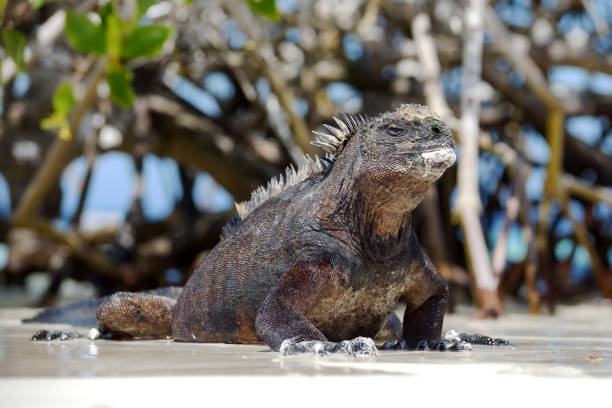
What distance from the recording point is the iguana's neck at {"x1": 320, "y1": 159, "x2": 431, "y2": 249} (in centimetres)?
325

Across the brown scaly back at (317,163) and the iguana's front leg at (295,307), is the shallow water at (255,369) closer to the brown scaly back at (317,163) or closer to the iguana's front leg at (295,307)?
the iguana's front leg at (295,307)

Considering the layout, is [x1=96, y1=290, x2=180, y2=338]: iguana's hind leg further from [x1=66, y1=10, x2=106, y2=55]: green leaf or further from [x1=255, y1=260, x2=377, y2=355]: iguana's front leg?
[x1=66, y1=10, x2=106, y2=55]: green leaf

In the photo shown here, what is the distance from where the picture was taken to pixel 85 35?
2746 millimetres

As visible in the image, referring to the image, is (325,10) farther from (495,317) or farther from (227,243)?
(227,243)

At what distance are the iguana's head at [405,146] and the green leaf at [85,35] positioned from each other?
3.85 ft

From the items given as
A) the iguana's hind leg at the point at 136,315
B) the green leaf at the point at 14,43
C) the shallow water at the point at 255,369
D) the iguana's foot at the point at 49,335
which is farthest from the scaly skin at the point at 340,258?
the green leaf at the point at 14,43

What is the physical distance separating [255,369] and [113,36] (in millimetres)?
1316

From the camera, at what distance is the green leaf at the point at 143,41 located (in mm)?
2818

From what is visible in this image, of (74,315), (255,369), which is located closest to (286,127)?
(74,315)

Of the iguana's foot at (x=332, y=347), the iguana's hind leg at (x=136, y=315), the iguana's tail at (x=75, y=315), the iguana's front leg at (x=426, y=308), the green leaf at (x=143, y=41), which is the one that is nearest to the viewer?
the iguana's foot at (x=332, y=347)

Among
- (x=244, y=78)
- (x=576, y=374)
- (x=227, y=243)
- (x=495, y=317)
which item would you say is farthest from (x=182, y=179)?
(x=576, y=374)

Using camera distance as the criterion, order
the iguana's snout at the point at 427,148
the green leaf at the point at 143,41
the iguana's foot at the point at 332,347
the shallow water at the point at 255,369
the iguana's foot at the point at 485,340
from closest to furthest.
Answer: the shallow water at the point at 255,369
the iguana's foot at the point at 332,347
the green leaf at the point at 143,41
the iguana's snout at the point at 427,148
the iguana's foot at the point at 485,340

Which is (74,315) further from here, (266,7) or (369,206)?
(266,7)

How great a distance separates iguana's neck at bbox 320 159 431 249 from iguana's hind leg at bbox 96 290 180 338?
1.27 m
